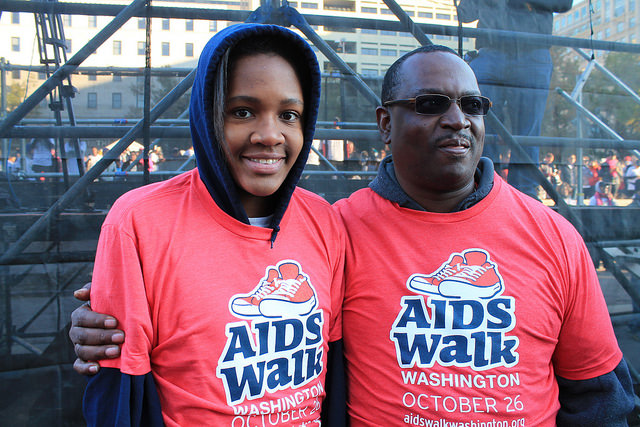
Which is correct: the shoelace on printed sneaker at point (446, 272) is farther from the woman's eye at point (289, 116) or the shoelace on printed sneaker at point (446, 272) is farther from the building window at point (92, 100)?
the building window at point (92, 100)

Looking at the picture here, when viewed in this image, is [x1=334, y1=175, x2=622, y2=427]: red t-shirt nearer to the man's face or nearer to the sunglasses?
the man's face

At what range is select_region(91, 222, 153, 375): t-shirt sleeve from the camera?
1.04m

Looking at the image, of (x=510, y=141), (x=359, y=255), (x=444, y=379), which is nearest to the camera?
(x=444, y=379)

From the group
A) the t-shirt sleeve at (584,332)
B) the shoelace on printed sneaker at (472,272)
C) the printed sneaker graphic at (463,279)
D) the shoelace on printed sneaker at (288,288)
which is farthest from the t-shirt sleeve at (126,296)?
the t-shirt sleeve at (584,332)

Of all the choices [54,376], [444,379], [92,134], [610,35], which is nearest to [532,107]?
[610,35]

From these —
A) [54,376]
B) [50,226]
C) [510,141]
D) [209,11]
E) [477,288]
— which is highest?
[209,11]

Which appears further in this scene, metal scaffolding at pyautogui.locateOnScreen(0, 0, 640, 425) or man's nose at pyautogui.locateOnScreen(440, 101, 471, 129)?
metal scaffolding at pyautogui.locateOnScreen(0, 0, 640, 425)

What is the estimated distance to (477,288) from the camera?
1.37 m

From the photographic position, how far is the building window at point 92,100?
7.35ft

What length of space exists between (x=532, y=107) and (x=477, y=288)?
6.26ft

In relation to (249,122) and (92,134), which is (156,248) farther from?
(92,134)

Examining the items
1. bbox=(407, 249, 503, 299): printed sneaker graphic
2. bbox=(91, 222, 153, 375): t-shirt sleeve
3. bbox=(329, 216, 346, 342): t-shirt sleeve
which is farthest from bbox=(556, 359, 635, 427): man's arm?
bbox=(91, 222, 153, 375): t-shirt sleeve

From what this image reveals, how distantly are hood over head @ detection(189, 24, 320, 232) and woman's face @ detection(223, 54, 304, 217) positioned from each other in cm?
4

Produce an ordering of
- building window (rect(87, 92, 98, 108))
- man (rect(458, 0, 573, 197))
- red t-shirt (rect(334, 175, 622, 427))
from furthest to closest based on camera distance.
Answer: man (rect(458, 0, 573, 197)) < building window (rect(87, 92, 98, 108)) < red t-shirt (rect(334, 175, 622, 427))
